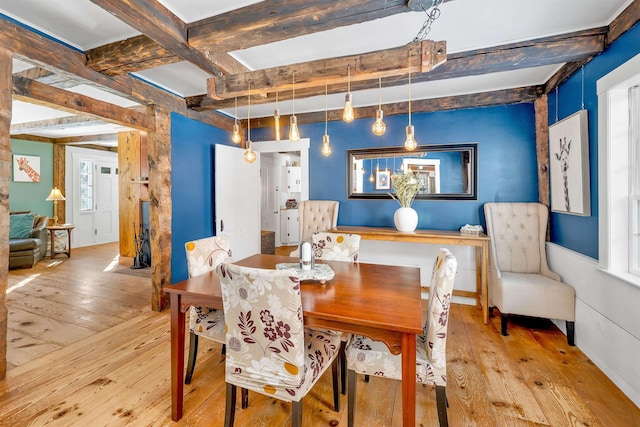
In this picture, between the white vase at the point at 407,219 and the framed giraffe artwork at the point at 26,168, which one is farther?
the framed giraffe artwork at the point at 26,168

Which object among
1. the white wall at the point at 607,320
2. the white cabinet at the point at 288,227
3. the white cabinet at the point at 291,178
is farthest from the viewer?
the white cabinet at the point at 291,178

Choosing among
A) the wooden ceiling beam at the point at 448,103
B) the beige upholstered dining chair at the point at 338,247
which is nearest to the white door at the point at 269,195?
the wooden ceiling beam at the point at 448,103

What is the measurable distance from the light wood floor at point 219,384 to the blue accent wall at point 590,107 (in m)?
0.92

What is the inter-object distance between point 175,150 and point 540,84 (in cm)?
417

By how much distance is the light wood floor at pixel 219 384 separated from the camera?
1721mm

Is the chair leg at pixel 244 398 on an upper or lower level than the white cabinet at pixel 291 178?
lower

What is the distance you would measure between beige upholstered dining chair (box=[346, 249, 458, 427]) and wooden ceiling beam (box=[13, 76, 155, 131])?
3109mm

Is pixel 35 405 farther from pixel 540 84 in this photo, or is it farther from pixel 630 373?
pixel 540 84

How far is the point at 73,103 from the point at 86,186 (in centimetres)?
569

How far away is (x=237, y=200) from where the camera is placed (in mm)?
4176

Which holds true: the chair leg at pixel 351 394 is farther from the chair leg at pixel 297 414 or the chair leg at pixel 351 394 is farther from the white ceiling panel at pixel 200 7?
the white ceiling panel at pixel 200 7

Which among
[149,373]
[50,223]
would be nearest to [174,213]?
[149,373]

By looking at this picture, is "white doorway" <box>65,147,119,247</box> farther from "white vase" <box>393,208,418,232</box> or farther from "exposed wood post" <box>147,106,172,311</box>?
"white vase" <box>393,208,418,232</box>

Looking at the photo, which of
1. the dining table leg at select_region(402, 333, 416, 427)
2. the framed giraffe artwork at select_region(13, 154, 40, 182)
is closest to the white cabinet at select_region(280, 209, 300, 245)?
the framed giraffe artwork at select_region(13, 154, 40, 182)
